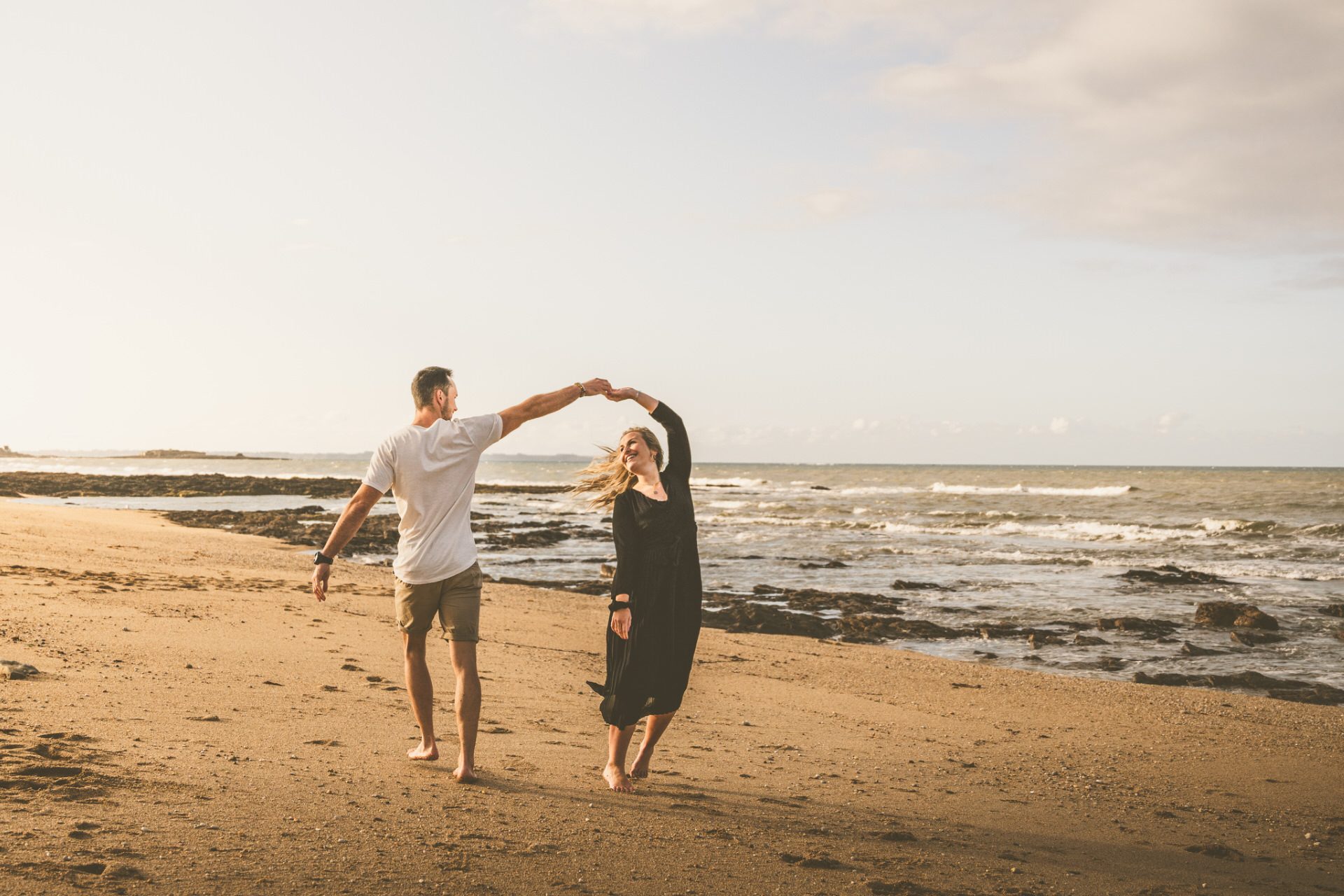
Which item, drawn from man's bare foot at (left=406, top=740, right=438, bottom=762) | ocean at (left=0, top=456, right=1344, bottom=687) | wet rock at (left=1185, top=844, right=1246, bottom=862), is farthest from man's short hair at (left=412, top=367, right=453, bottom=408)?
ocean at (left=0, top=456, right=1344, bottom=687)

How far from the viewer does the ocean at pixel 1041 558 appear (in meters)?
11.6

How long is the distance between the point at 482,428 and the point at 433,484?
1.13 ft

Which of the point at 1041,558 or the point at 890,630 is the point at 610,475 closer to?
the point at 890,630

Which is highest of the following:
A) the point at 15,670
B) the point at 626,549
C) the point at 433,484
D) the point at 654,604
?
the point at 433,484

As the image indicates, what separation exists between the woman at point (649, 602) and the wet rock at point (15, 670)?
352cm

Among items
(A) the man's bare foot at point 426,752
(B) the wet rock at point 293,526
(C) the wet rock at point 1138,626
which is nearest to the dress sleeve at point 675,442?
(A) the man's bare foot at point 426,752

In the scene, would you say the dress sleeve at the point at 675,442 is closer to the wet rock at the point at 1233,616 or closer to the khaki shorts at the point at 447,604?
the khaki shorts at the point at 447,604

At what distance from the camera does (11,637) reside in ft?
21.7

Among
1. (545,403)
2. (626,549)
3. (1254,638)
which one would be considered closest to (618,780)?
(626,549)

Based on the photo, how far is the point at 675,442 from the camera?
484 centimetres

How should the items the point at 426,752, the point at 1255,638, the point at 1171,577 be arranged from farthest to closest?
the point at 1171,577 → the point at 1255,638 → the point at 426,752

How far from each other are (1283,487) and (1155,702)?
58016 millimetres

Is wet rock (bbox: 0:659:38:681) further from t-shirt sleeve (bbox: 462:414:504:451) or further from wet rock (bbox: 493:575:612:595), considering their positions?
wet rock (bbox: 493:575:612:595)

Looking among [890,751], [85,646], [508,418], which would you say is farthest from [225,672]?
[890,751]
